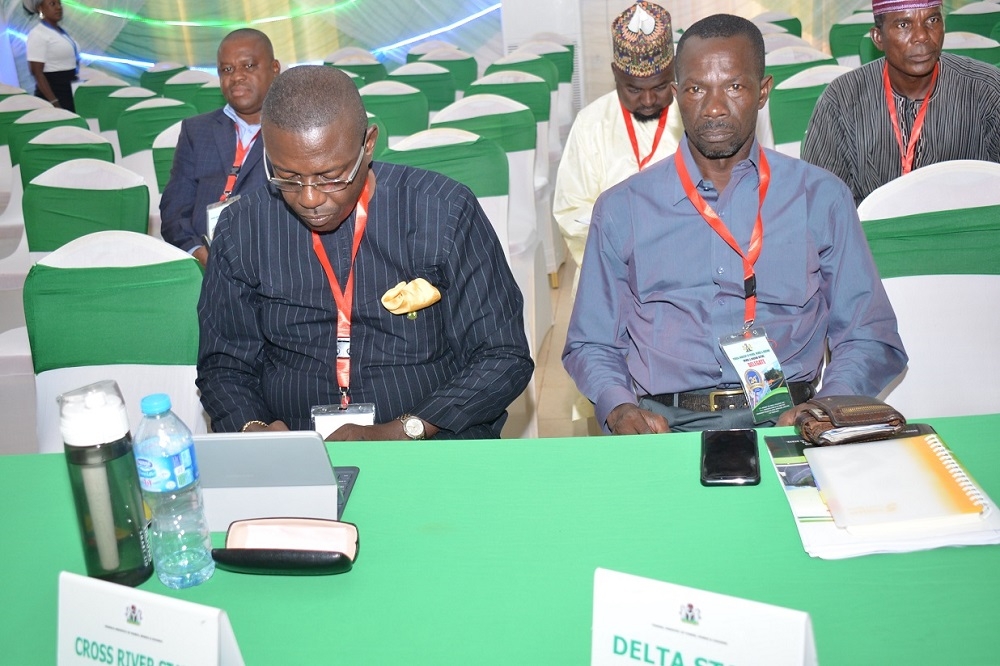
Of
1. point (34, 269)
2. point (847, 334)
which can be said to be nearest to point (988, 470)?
point (847, 334)

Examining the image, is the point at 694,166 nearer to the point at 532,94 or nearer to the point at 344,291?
the point at 344,291

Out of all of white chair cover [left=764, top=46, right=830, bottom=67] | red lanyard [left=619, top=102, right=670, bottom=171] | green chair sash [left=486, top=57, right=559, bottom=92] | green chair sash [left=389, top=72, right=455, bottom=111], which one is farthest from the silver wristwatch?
green chair sash [left=389, top=72, right=455, bottom=111]

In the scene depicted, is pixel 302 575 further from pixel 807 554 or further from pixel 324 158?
pixel 324 158

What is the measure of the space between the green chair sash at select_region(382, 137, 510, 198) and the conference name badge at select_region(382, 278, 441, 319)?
1.17 meters

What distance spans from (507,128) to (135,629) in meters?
3.22

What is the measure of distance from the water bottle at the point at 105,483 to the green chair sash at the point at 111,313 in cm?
98

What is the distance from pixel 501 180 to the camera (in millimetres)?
3215

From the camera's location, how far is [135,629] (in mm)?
1079

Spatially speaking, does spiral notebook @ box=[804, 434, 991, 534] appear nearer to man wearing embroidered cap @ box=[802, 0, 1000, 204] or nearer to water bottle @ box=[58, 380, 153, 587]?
water bottle @ box=[58, 380, 153, 587]

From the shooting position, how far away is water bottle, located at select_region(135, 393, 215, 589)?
4.20 feet

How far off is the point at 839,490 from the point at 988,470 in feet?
0.82

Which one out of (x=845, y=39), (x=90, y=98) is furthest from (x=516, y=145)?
(x=90, y=98)

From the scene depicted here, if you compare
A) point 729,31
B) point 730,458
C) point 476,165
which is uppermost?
point 729,31

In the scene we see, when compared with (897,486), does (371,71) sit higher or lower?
higher
